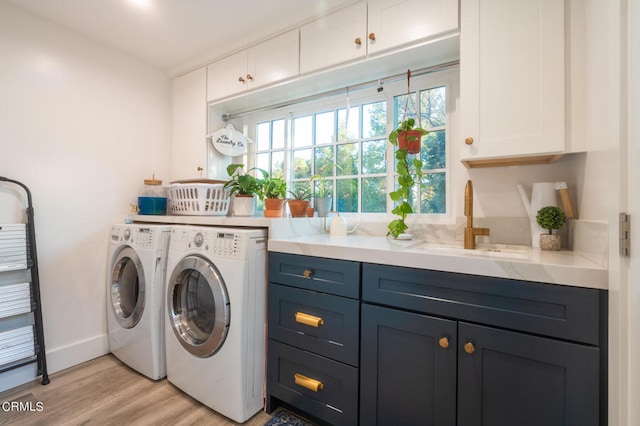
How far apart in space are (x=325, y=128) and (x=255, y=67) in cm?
67

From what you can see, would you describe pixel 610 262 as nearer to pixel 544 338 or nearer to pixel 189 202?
pixel 544 338

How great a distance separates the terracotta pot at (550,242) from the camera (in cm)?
125

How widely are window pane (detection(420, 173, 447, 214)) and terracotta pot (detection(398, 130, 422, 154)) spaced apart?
13.4 inches

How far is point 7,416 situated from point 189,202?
1469mm

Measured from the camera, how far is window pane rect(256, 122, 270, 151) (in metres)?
2.54

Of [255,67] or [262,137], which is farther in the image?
[262,137]

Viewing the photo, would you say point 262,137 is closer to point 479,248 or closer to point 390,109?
point 390,109

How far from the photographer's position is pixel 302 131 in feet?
7.73

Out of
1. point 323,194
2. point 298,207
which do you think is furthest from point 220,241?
point 323,194

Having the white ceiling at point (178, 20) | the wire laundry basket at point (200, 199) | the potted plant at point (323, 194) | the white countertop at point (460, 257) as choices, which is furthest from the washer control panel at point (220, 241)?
the white ceiling at point (178, 20)

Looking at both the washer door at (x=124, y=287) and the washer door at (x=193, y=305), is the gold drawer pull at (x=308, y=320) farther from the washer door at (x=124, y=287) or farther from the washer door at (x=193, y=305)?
the washer door at (x=124, y=287)

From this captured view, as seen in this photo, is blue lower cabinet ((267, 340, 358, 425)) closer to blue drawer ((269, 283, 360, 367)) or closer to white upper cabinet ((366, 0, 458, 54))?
blue drawer ((269, 283, 360, 367))

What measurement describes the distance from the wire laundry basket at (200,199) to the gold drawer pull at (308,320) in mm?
1108

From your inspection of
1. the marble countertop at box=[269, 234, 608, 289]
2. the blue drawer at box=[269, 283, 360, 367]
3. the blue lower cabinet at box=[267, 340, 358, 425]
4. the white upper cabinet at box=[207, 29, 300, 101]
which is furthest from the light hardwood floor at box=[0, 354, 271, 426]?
the white upper cabinet at box=[207, 29, 300, 101]
